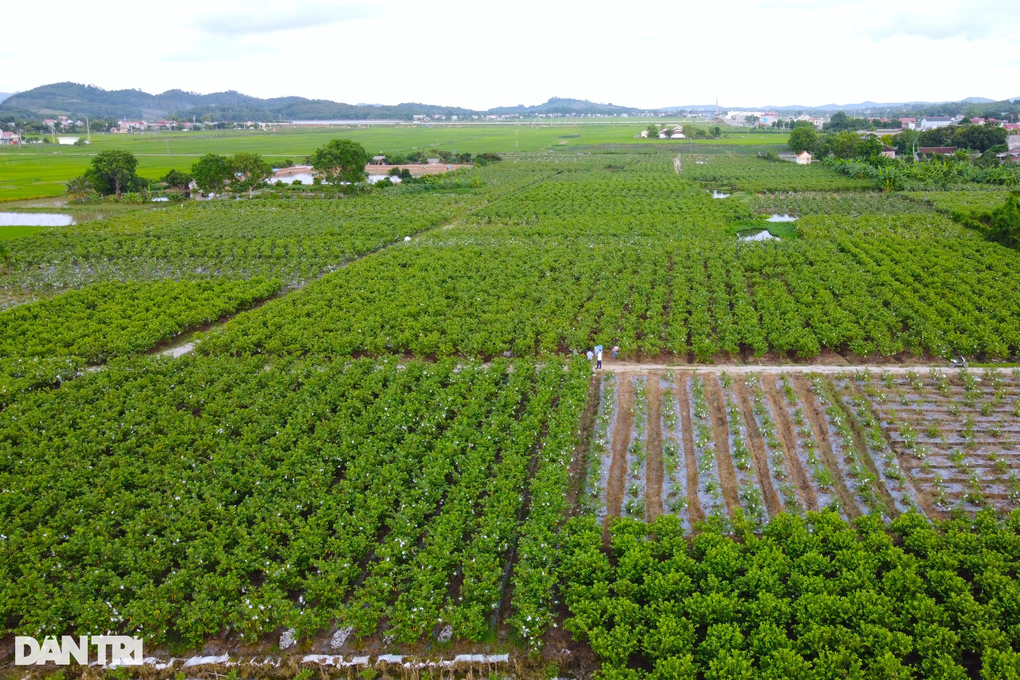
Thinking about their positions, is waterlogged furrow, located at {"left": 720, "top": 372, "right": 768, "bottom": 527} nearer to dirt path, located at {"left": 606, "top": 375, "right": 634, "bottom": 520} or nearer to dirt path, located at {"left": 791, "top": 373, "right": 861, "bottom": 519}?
dirt path, located at {"left": 791, "top": 373, "right": 861, "bottom": 519}

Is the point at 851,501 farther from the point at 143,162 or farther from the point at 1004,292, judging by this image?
the point at 143,162


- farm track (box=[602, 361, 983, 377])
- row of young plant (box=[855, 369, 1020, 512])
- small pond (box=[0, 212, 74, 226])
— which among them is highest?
small pond (box=[0, 212, 74, 226])

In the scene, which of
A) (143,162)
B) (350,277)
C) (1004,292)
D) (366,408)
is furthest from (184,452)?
(143,162)

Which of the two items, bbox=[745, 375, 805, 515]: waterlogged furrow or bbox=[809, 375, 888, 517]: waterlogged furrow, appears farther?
bbox=[745, 375, 805, 515]: waterlogged furrow

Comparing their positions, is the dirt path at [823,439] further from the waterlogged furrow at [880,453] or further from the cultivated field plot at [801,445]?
the waterlogged furrow at [880,453]

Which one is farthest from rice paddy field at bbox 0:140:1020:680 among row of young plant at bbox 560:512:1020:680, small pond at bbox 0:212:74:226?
small pond at bbox 0:212:74:226

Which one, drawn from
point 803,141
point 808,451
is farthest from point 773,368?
point 803,141

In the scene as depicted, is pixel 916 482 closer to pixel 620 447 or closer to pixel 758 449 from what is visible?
pixel 758 449
